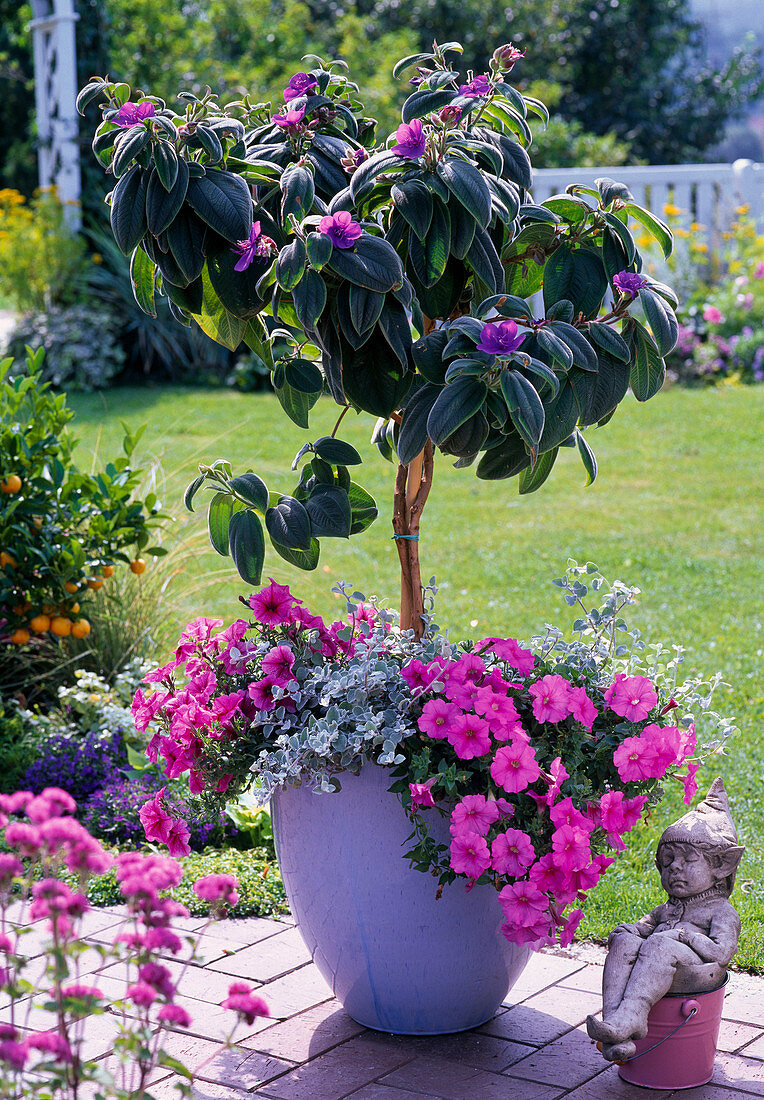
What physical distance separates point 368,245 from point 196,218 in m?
0.33

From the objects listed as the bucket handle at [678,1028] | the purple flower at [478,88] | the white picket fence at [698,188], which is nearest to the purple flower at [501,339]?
the purple flower at [478,88]

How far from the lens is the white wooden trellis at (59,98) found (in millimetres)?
9461

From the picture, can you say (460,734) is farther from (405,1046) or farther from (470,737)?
(405,1046)

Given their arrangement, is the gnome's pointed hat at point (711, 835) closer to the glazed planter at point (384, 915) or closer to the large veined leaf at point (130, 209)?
the glazed planter at point (384, 915)

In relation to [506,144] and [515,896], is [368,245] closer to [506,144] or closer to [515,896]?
[506,144]

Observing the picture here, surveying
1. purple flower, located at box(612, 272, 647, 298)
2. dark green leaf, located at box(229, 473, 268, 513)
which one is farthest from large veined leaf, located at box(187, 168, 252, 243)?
purple flower, located at box(612, 272, 647, 298)

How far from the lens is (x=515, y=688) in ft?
7.33

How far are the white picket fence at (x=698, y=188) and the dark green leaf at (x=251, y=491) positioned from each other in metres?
8.07

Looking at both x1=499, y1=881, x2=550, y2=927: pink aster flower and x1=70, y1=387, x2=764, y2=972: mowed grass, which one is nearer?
x1=499, y1=881, x2=550, y2=927: pink aster flower

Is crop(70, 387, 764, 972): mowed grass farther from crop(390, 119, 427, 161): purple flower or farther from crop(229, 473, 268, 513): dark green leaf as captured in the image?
crop(390, 119, 427, 161): purple flower

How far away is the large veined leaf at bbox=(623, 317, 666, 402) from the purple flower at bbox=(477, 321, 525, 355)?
0.37 m

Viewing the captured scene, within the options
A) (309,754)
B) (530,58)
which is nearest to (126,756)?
(309,754)

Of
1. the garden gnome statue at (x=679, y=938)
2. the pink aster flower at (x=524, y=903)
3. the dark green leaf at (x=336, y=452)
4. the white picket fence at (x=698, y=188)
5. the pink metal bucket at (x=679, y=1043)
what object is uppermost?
the white picket fence at (x=698, y=188)

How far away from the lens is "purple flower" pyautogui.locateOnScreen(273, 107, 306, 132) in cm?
218
